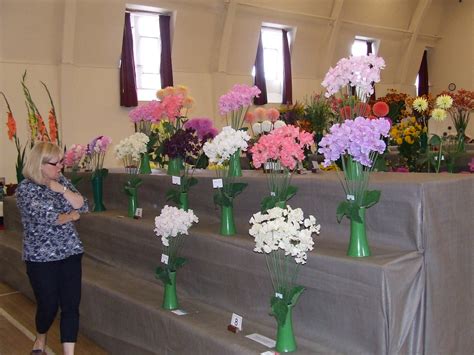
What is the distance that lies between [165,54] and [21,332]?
690cm

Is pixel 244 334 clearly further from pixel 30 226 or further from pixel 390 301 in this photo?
pixel 30 226

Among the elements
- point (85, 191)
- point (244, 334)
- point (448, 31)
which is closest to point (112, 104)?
point (85, 191)

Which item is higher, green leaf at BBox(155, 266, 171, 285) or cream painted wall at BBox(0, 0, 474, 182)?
cream painted wall at BBox(0, 0, 474, 182)

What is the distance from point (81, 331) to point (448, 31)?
559 inches

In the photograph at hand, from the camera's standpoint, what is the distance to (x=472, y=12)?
561 inches

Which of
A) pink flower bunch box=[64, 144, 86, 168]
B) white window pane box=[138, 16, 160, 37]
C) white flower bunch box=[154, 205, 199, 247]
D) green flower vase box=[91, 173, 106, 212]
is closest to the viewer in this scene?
white flower bunch box=[154, 205, 199, 247]

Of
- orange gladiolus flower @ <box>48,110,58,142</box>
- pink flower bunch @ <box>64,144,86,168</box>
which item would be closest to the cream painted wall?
orange gladiolus flower @ <box>48,110,58,142</box>

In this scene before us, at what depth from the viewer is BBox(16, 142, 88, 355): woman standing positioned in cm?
285

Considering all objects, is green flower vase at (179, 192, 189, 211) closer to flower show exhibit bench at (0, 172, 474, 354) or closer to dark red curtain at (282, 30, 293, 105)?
A: flower show exhibit bench at (0, 172, 474, 354)

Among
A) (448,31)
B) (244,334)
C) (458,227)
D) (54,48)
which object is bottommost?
(244,334)

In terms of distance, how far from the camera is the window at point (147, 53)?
9703 millimetres

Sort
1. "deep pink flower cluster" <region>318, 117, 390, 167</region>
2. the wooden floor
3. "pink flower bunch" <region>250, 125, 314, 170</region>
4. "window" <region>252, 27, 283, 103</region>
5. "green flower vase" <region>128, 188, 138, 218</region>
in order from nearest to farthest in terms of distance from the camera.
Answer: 1. "deep pink flower cluster" <region>318, 117, 390, 167</region>
2. "pink flower bunch" <region>250, 125, 314, 170</region>
3. the wooden floor
4. "green flower vase" <region>128, 188, 138, 218</region>
5. "window" <region>252, 27, 283, 103</region>

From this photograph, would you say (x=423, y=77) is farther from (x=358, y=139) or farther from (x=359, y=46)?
(x=358, y=139)

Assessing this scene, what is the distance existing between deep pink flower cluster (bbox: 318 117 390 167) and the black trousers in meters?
1.72
